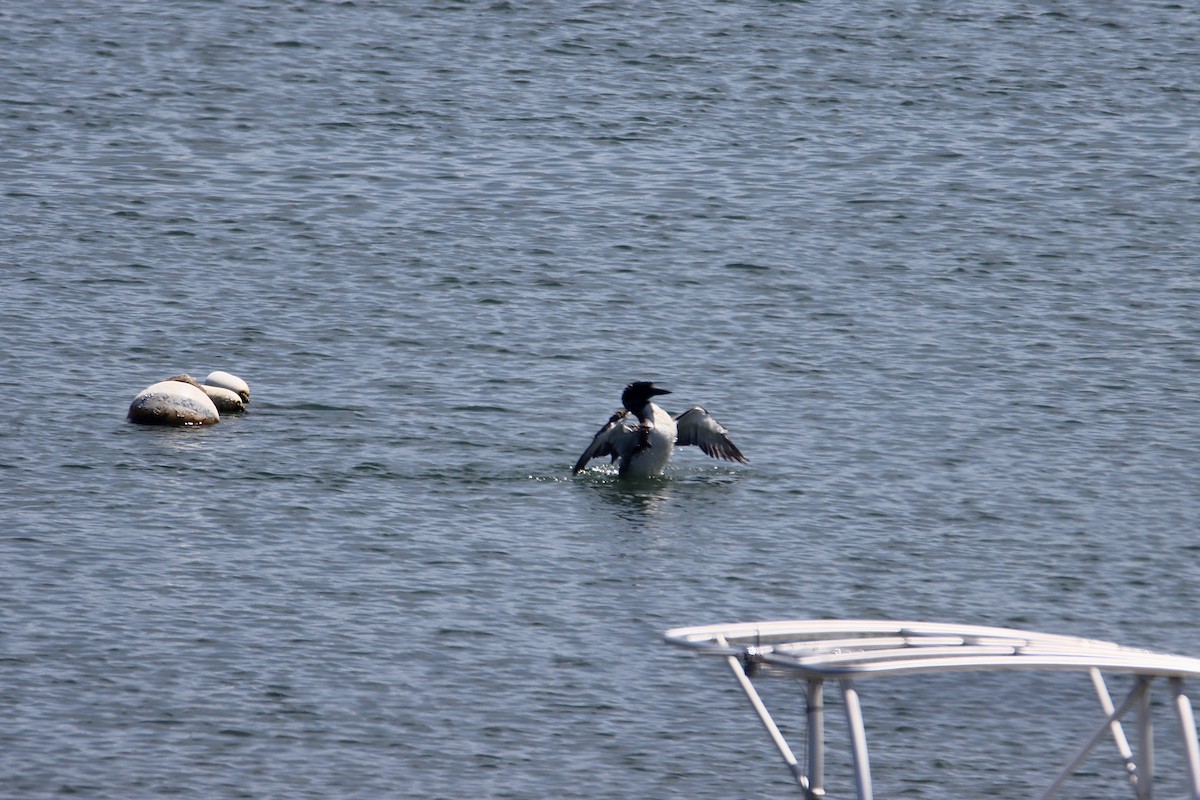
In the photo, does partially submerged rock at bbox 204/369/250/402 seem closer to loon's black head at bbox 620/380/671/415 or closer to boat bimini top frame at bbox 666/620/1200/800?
loon's black head at bbox 620/380/671/415

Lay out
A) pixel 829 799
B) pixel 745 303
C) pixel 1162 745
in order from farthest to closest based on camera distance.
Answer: pixel 745 303 → pixel 1162 745 → pixel 829 799

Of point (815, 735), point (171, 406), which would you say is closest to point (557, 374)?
point (171, 406)

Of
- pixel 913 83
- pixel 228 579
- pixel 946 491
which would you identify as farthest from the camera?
pixel 913 83

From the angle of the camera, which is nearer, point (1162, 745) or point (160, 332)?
point (1162, 745)

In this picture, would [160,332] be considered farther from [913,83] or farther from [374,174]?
[913,83]

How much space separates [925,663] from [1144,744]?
1.91m

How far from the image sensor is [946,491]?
2452 centimetres

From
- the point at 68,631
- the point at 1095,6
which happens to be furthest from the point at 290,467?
the point at 1095,6

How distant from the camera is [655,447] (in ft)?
81.5

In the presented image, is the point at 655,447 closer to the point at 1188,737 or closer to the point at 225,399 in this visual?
the point at 225,399

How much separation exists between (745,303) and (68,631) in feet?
59.4

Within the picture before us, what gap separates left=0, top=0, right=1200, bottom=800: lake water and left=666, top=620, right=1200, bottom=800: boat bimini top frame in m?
3.78

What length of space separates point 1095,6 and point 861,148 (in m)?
18.8

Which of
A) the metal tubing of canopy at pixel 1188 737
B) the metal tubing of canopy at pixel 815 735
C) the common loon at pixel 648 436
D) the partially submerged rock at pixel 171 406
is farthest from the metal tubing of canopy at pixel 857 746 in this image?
the partially submerged rock at pixel 171 406
